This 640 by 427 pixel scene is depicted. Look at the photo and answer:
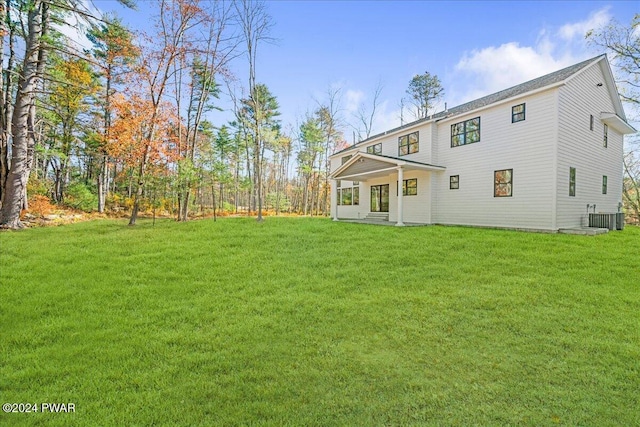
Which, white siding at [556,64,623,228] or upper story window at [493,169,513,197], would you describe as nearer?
white siding at [556,64,623,228]

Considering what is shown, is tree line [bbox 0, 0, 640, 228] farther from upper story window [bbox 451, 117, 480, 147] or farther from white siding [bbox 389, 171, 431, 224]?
upper story window [bbox 451, 117, 480, 147]

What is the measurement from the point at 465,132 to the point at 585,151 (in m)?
4.42

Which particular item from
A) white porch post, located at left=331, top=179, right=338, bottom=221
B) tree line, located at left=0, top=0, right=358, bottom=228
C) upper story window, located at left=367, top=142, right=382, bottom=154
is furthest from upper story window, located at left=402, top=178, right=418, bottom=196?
tree line, located at left=0, top=0, right=358, bottom=228

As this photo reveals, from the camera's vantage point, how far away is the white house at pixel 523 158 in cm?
972

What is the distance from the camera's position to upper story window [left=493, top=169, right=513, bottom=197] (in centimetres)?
1059

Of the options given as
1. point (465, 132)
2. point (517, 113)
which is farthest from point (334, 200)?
point (517, 113)

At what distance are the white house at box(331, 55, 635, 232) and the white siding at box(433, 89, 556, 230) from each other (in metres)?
0.03

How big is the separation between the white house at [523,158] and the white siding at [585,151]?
0.12 ft

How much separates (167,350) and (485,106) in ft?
43.6

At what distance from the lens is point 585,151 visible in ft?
35.4

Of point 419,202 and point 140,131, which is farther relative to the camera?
point 140,131

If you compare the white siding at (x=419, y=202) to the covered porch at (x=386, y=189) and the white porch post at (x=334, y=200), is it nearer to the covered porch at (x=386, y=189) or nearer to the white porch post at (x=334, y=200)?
the covered porch at (x=386, y=189)

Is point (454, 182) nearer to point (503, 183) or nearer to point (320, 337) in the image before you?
point (503, 183)

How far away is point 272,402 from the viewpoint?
2.37 meters
